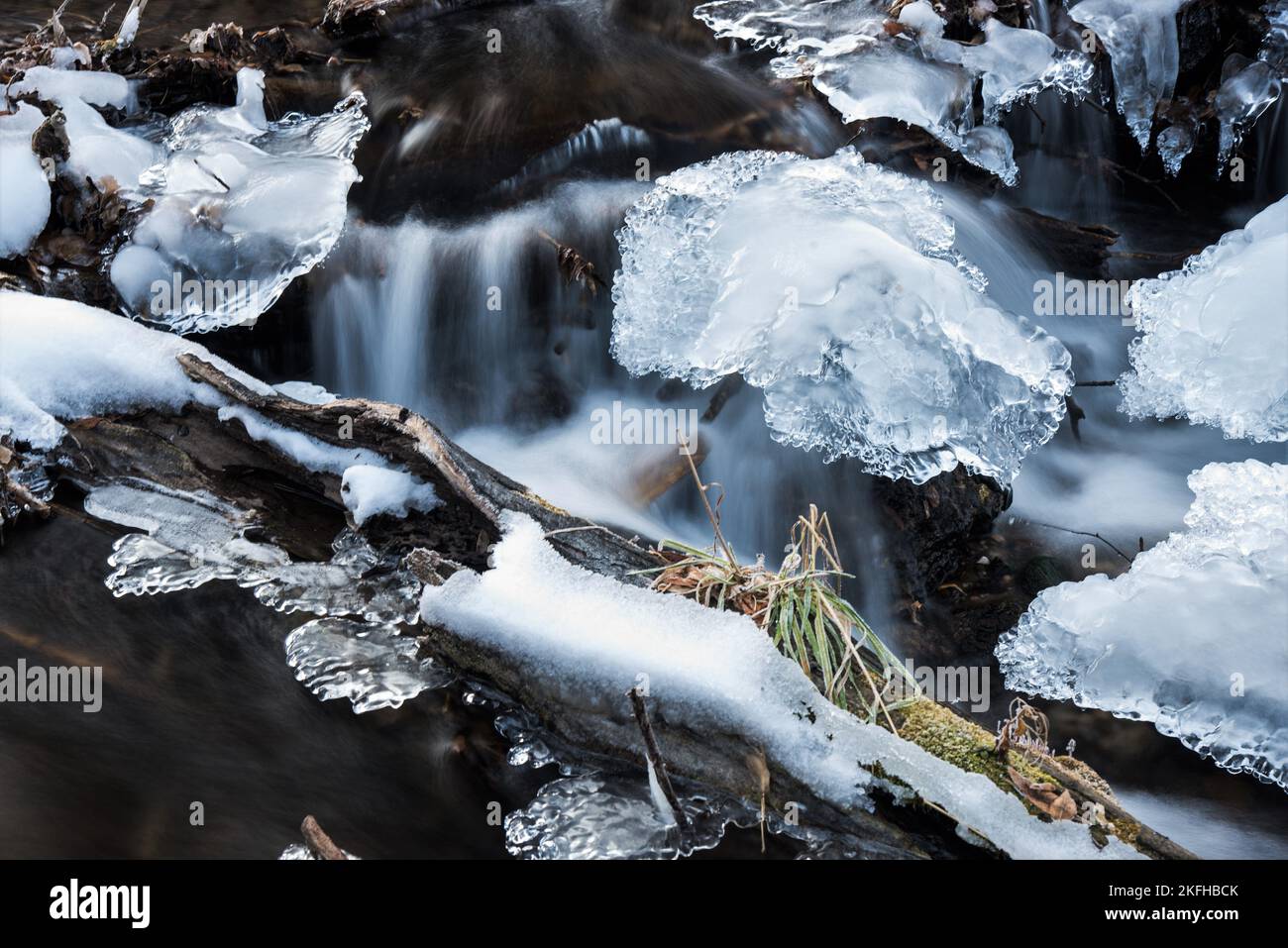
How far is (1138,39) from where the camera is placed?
6051 millimetres

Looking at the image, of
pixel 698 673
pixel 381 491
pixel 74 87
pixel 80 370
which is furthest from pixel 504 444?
pixel 74 87

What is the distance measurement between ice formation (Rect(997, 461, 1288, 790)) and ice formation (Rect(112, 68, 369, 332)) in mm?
3407

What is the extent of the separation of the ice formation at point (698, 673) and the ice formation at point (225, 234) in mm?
2237

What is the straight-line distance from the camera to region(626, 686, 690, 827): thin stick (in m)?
2.72

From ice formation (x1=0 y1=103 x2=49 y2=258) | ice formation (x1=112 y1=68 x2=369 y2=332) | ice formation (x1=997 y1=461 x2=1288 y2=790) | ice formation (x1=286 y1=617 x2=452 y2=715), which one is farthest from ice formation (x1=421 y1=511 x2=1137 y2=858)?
ice formation (x1=0 y1=103 x2=49 y2=258)

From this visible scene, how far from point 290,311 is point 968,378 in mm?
2981

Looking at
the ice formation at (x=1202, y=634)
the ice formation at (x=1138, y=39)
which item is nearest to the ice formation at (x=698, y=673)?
the ice formation at (x=1202, y=634)

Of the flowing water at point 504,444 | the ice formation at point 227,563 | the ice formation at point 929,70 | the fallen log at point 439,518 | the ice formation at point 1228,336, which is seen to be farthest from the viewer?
the ice formation at point 929,70

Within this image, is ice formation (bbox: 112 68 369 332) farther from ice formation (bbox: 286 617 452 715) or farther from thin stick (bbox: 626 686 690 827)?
thin stick (bbox: 626 686 690 827)

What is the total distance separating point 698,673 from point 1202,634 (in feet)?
5.82

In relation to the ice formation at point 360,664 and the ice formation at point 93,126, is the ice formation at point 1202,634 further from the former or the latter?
the ice formation at point 93,126

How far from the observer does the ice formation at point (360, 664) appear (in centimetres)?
339

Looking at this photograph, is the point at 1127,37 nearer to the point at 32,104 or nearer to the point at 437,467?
the point at 437,467

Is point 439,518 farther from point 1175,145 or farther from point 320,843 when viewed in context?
point 1175,145
